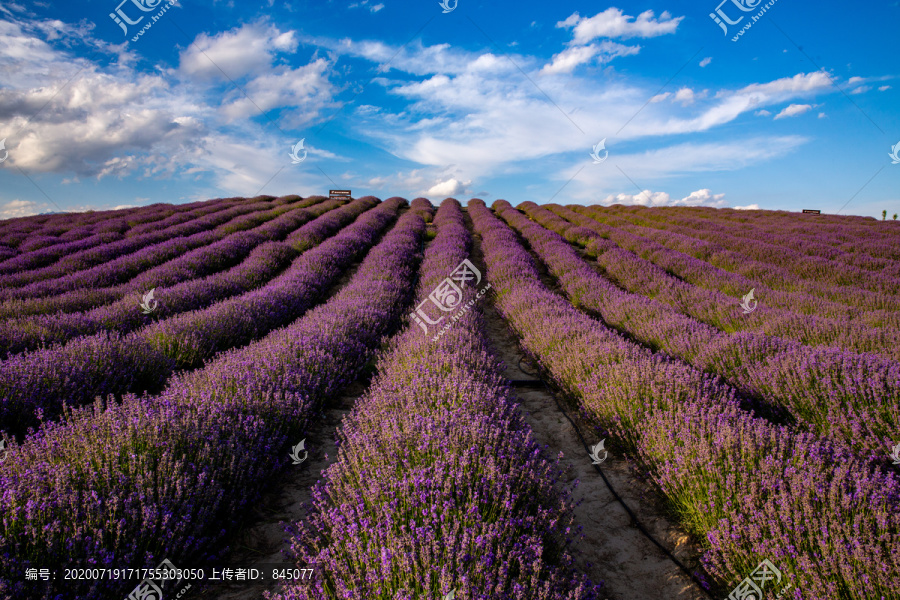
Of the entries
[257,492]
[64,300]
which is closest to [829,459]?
[257,492]

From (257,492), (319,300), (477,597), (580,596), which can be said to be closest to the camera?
Result: (477,597)

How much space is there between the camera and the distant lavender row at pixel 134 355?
2.69 meters

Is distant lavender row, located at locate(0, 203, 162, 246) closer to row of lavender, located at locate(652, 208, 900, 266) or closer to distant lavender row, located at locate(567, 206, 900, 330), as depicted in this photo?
distant lavender row, located at locate(567, 206, 900, 330)

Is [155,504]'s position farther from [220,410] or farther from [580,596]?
[580,596]

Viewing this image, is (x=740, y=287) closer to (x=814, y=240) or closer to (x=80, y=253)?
(x=814, y=240)

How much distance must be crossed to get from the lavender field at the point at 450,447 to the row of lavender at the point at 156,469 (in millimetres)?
15

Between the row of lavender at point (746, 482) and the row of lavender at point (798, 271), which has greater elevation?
the row of lavender at point (798, 271)

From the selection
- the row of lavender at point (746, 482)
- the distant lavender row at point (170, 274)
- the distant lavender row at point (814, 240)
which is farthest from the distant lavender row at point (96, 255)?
the distant lavender row at point (814, 240)

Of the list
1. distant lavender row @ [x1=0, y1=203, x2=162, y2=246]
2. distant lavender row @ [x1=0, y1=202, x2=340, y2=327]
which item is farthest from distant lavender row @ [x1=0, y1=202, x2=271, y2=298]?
distant lavender row @ [x1=0, y1=203, x2=162, y2=246]

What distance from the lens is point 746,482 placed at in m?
1.93

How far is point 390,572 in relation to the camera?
1320mm

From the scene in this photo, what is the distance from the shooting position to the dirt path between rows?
189 cm

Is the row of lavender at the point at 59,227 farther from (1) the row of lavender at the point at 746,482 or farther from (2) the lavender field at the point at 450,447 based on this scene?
(1) the row of lavender at the point at 746,482

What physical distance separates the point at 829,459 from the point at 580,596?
60.0 inches
